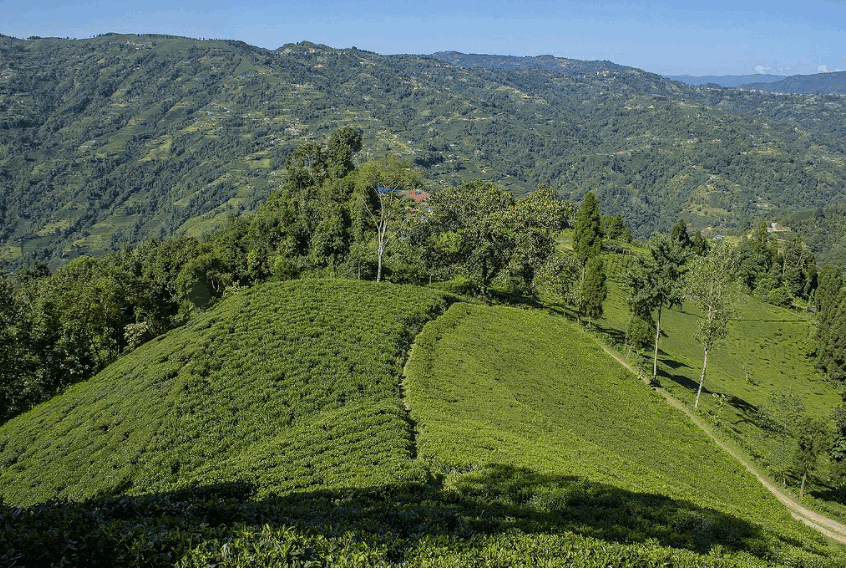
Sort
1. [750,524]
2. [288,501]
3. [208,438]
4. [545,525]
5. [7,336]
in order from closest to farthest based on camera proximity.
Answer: [545,525], [288,501], [750,524], [208,438], [7,336]

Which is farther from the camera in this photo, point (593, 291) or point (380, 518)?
point (593, 291)

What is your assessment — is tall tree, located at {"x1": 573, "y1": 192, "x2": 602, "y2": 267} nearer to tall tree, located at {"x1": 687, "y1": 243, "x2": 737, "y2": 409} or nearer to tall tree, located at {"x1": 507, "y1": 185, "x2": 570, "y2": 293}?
tall tree, located at {"x1": 507, "y1": 185, "x2": 570, "y2": 293}

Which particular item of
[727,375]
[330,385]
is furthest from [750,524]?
[727,375]

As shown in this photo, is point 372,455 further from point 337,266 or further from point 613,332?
point 613,332

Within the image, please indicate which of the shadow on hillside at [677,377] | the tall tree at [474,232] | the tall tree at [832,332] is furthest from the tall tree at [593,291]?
the tall tree at [832,332]

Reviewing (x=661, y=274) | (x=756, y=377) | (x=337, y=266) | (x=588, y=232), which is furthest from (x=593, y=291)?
(x=337, y=266)

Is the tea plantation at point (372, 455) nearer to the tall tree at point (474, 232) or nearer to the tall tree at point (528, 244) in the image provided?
the tall tree at point (528, 244)

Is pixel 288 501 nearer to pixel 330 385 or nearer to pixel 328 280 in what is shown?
pixel 330 385
